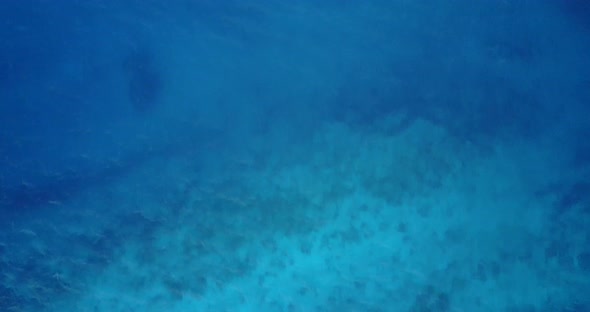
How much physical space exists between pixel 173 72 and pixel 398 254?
3.09 meters

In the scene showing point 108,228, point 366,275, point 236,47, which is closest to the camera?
point 366,275

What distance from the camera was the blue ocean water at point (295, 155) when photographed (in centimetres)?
365

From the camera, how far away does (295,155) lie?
4055 millimetres

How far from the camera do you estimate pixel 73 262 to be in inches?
148

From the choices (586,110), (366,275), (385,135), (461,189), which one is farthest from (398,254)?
Result: (586,110)

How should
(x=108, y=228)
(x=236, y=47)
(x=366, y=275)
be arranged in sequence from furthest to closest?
(x=236, y=47) < (x=108, y=228) < (x=366, y=275)

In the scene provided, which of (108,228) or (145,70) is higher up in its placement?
(145,70)

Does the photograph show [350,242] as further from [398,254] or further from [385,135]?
[385,135]

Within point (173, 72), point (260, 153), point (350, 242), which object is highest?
point (173, 72)

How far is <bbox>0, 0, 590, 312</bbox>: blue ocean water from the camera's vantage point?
3648mm

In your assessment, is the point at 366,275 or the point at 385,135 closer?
the point at 366,275

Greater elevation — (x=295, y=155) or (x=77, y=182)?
(x=295, y=155)

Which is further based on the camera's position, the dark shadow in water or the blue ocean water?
the dark shadow in water

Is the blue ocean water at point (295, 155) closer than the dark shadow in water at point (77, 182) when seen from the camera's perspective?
Yes
